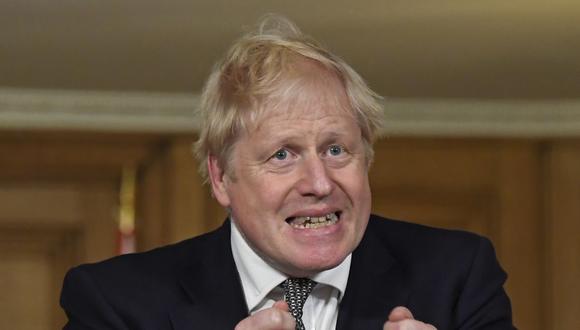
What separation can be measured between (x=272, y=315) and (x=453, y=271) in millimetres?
399

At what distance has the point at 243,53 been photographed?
6.26 feet

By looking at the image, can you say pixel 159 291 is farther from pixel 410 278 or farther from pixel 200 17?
pixel 200 17

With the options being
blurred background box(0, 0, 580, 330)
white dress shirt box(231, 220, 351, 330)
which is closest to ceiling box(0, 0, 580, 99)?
blurred background box(0, 0, 580, 330)

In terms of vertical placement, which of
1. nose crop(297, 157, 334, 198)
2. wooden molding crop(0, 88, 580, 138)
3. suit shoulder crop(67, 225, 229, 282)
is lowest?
wooden molding crop(0, 88, 580, 138)

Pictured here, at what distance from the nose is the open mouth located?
0.04 metres

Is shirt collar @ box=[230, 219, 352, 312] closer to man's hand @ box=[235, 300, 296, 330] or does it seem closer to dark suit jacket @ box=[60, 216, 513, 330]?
dark suit jacket @ box=[60, 216, 513, 330]

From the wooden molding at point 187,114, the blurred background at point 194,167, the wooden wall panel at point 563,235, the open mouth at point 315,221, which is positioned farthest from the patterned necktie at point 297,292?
the wooden wall panel at point 563,235

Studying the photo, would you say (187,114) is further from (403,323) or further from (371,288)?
(403,323)

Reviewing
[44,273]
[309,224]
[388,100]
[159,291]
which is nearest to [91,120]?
[44,273]

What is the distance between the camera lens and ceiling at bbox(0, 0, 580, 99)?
7.12ft

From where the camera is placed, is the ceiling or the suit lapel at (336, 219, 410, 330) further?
the ceiling

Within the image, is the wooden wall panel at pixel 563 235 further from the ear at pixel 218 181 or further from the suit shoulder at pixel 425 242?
the ear at pixel 218 181

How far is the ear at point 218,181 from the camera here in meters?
1.89

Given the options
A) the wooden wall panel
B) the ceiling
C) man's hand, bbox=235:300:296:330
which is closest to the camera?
man's hand, bbox=235:300:296:330
